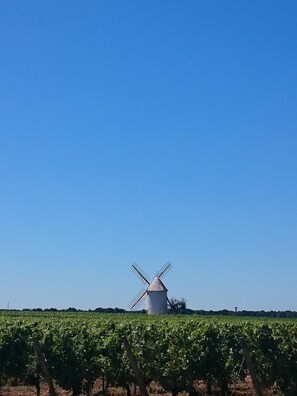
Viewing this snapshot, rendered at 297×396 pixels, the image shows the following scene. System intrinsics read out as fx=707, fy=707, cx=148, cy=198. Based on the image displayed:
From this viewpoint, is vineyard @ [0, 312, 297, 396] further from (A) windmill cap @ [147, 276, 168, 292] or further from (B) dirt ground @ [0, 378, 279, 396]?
(A) windmill cap @ [147, 276, 168, 292]

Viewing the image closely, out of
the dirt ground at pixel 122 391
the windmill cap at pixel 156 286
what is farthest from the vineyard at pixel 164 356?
the windmill cap at pixel 156 286

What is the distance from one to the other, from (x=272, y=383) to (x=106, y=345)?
457cm

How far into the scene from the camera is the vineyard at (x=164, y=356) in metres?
18.7

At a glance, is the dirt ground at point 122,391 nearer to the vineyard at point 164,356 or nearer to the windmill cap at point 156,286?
the vineyard at point 164,356

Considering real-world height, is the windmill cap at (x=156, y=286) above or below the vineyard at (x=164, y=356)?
above

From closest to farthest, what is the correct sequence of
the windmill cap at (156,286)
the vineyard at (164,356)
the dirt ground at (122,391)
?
the vineyard at (164,356) < the dirt ground at (122,391) < the windmill cap at (156,286)

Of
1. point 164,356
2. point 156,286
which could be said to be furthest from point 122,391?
point 156,286

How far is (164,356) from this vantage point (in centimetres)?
1898

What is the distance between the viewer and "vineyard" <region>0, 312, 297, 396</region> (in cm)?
1867

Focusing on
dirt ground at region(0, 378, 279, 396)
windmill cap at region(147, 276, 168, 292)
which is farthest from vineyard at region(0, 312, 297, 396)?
windmill cap at region(147, 276, 168, 292)

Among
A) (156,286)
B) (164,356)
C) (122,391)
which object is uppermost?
(156,286)

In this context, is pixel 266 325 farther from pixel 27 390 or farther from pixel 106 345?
pixel 27 390

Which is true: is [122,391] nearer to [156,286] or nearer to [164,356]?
[164,356]

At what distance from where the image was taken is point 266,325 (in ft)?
65.0
